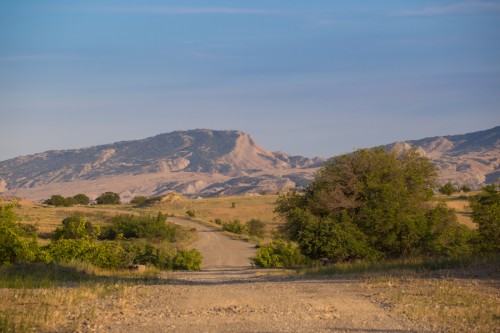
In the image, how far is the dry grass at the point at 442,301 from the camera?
35.5 feet

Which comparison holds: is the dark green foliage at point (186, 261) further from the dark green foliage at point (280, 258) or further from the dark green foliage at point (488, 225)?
the dark green foliage at point (488, 225)

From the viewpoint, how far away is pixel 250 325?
426 inches

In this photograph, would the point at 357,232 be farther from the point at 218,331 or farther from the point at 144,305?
the point at 218,331

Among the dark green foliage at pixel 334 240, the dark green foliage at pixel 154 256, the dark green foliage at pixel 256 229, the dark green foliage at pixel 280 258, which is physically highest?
the dark green foliage at pixel 334 240

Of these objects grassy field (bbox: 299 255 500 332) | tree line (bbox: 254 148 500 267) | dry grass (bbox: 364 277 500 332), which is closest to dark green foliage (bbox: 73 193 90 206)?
tree line (bbox: 254 148 500 267)

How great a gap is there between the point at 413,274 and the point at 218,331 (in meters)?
10.1

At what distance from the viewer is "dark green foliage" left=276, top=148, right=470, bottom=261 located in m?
29.7

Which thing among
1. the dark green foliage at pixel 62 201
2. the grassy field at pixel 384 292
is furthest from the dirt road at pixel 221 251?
the dark green foliage at pixel 62 201

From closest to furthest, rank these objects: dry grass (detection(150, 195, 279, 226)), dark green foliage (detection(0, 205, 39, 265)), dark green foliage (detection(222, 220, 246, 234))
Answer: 1. dark green foliage (detection(0, 205, 39, 265))
2. dark green foliage (detection(222, 220, 246, 234))
3. dry grass (detection(150, 195, 279, 226))

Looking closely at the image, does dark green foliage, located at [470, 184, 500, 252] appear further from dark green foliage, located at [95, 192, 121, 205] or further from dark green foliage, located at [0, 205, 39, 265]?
dark green foliage, located at [95, 192, 121, 205]

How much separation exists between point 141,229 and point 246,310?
46.4 m

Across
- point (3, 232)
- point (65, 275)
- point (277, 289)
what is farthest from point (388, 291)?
point (3, 232)

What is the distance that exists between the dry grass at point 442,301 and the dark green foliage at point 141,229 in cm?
4119

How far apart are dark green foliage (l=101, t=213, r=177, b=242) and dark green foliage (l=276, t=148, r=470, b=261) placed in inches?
953
